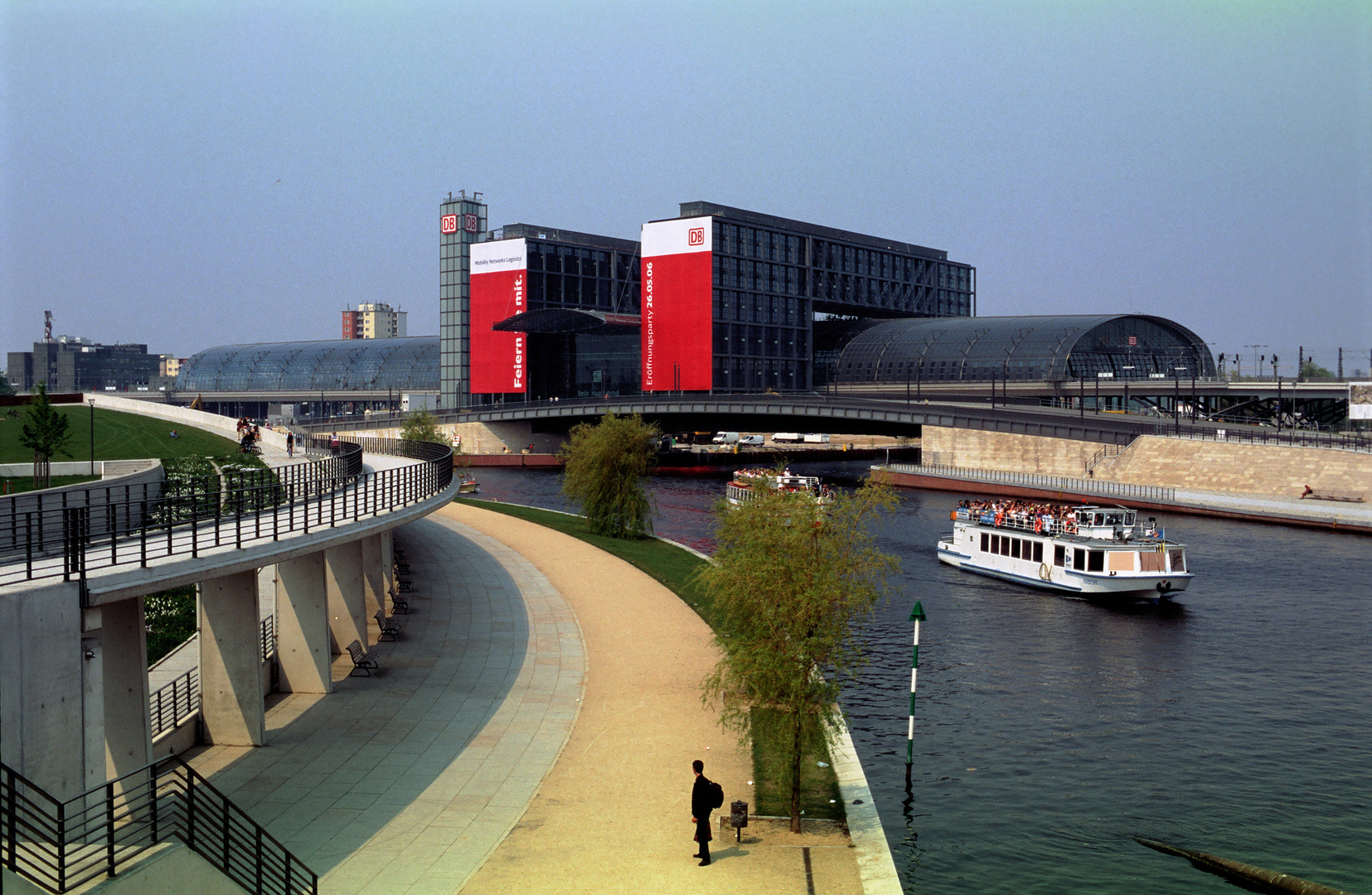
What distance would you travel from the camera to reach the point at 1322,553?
65188 mm

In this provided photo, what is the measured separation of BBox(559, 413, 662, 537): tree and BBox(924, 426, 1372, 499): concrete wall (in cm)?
5084

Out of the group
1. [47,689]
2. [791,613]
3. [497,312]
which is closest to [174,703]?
[47,689]

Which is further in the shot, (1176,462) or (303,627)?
(1176,462)

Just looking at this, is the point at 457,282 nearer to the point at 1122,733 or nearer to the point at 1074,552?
the point at 1074,552

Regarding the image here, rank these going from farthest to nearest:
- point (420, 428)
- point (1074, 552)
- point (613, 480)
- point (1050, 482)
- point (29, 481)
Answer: point (420, 428) → point (1050, 482) → point (613, 480) → point (1074, 552) → point (29, 481)

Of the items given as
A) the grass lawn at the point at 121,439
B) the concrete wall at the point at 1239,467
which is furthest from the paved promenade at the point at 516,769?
the concrete wall at the point at 1239,467

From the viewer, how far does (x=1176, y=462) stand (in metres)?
95.3

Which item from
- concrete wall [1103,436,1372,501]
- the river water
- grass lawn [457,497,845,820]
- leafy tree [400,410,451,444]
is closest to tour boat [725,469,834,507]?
grass lawn [457,497,845,820]

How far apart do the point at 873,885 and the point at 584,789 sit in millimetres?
6527

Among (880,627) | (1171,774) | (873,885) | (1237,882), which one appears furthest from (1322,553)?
(873,885)

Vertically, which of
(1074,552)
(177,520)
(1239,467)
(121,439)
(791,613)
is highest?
(121,439)

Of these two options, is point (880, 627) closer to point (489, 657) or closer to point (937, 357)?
point (489, 657)

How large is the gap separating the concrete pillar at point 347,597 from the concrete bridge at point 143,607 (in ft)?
0.17

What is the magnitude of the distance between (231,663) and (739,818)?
12.4m
